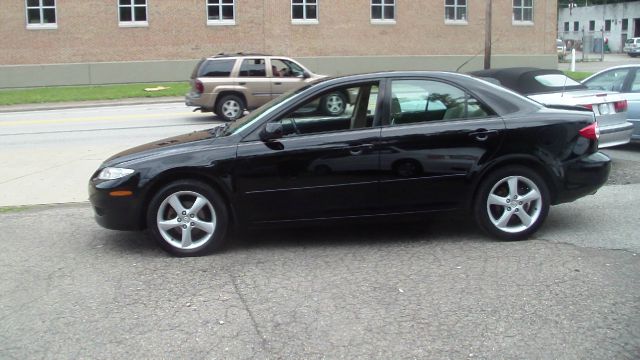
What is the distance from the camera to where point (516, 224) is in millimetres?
6000

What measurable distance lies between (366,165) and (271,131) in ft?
2.75

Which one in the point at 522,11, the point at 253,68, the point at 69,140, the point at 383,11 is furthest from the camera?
the point at 522,11

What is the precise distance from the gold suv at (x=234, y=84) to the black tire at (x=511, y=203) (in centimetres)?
1187

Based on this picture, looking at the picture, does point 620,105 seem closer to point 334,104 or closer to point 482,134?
point 482,134

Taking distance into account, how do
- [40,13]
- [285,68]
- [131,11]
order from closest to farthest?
[285,68] < [40,13] < [131,11]

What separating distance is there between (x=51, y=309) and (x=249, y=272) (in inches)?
57.6

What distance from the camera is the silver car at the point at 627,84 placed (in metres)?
10.8

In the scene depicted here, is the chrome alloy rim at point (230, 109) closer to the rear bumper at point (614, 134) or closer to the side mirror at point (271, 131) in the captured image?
the rear bumper at point (614, 134)

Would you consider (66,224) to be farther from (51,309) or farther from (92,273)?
(51,309)

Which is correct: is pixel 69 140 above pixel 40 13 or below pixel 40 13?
below

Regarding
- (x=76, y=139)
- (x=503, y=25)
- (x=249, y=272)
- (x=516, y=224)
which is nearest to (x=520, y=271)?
(x=516, y=224)

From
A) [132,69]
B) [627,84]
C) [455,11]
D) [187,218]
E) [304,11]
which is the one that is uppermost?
[455,11]

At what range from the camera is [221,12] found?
109 feet

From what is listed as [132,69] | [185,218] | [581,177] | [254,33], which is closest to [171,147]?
[185,218]
